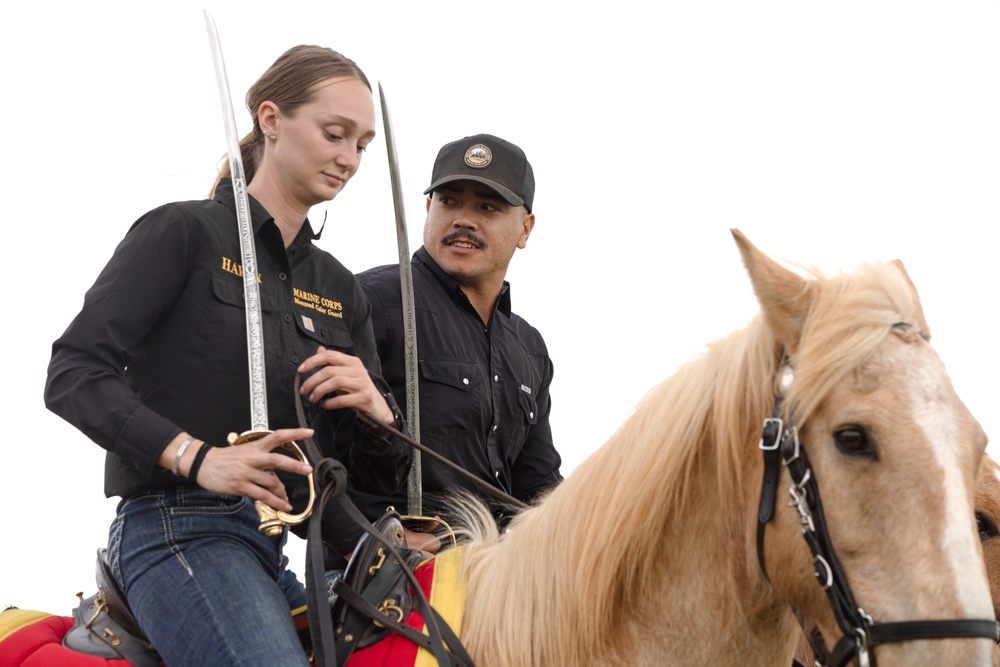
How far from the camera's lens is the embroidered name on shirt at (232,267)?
312 cm

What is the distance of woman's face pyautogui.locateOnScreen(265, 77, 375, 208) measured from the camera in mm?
3320

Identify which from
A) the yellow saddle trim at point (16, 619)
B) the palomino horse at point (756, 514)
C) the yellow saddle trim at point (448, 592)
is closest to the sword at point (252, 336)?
the yellow saddle trim at point (448, 592)

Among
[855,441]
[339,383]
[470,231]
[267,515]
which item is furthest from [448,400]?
[855,441]

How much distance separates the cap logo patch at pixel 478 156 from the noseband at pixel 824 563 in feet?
8.62

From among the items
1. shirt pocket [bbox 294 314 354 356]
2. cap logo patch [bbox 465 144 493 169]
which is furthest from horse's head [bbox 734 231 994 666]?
cap logo patch [bbox 465 144 493 169]

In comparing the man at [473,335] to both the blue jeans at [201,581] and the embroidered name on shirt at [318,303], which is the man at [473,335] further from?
the blue jeans at [201,581]

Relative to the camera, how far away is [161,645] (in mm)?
2760

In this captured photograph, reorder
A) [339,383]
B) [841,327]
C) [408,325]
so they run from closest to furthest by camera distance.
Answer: [841,327] < [339,383] < [408,325]

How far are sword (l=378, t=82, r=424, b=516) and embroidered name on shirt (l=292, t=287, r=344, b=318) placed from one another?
2.38 ft

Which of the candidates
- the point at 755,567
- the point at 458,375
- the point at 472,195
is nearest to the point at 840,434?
the point at 755,567

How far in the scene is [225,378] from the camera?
3.01 m

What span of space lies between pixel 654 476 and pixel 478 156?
255cm

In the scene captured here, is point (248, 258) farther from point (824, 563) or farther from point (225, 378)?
point (824, 563)

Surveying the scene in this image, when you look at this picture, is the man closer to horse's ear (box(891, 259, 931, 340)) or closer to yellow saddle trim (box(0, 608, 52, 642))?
yellow saddle trim (box(0, 608, 52, 642))
